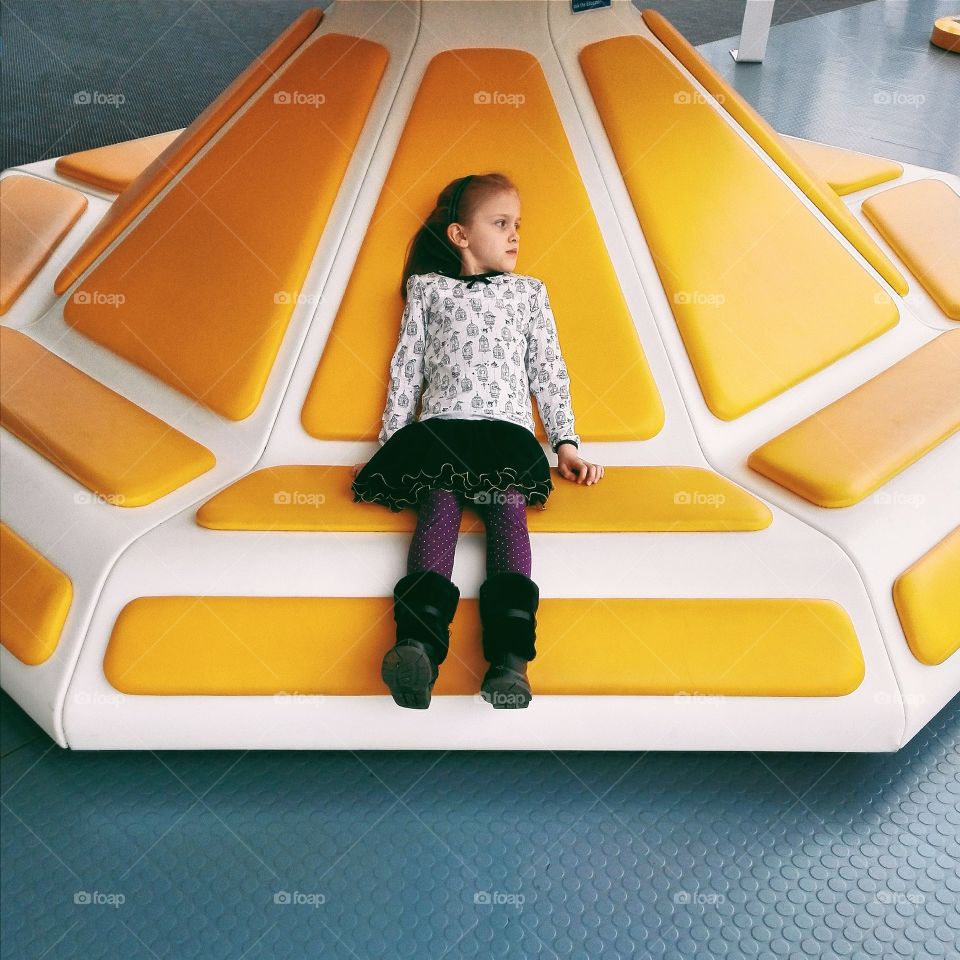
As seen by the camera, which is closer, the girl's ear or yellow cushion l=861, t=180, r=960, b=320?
the girl's ear

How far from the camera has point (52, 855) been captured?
160 centimetres

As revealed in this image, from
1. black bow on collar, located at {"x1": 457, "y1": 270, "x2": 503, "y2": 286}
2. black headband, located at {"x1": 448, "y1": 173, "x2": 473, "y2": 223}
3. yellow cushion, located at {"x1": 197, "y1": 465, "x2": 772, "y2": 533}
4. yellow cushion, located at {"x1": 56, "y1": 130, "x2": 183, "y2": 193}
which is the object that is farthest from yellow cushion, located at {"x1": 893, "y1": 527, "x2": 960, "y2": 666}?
yellow cushion, located at {"x1": 56, "y1": 130, "x2": 183, "y2": 193}

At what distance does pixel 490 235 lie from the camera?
1865 mm

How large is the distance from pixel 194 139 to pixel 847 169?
6.01ft

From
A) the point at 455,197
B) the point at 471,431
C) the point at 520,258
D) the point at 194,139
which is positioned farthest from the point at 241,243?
the point at 471,431

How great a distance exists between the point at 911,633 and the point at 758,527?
31 cm

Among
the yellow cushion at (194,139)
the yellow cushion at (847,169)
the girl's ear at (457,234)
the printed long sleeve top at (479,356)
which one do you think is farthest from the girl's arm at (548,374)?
the yellow cushion at (847,169)

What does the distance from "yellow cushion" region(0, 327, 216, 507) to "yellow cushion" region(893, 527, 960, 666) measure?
4.27ft

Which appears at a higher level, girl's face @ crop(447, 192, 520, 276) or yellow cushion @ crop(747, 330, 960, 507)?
girl's face @ crop(447, 192, 520, 276)

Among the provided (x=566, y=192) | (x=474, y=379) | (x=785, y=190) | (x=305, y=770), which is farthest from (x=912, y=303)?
(x=305, y=770)

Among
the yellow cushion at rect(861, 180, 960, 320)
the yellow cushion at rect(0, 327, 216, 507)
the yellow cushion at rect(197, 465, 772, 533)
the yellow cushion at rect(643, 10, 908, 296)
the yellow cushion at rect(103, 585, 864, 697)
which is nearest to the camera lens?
the yellow cushion at rect(103, 585, 864, 697)

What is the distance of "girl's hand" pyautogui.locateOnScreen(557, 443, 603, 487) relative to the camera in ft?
5.89

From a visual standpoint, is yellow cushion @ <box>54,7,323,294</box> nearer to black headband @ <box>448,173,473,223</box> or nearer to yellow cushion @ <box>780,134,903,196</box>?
black headband @ <box>448,173,473,223</box>

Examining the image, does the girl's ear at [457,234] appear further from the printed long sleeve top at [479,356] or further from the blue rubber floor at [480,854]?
the blue rubber floor at [480,854]
